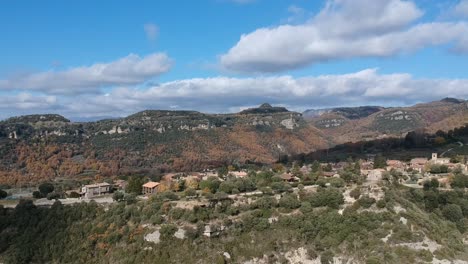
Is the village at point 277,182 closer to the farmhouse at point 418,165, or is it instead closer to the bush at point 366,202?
the farmhouse at point 418,165

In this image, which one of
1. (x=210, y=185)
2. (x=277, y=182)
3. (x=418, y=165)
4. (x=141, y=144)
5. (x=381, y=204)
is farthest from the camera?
(x=141, y=144)

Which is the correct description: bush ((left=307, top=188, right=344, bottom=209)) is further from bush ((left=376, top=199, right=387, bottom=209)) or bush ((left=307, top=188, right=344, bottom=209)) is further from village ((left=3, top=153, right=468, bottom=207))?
village ((left=3, top=153, right=468, bottom=207))

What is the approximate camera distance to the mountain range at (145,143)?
9806 cm

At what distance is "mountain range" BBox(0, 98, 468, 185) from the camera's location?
98.1 meters

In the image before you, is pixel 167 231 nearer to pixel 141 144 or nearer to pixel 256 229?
pixel 256 229

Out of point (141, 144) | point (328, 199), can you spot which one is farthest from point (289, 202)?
point (141, 144)

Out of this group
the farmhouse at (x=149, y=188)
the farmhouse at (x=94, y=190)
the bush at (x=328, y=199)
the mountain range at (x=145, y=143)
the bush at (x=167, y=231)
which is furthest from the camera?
the mountain range at (x=145, y=143)

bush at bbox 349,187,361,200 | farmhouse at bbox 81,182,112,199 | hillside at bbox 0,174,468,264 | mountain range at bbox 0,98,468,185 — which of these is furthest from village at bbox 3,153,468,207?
mountain range at bbox 0,98,468,185

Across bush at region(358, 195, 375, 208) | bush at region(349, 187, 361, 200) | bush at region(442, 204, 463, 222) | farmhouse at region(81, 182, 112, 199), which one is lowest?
bush at region(442, 204, 463, 222)

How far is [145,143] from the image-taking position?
121 metres

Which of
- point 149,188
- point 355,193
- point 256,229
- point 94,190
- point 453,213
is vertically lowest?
point 453,213

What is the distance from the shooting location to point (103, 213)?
44281 millimetres

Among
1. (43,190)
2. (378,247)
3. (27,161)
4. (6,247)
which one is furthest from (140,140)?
(378,247)

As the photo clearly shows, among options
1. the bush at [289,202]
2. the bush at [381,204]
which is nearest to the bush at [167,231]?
the bush at [289,202]
